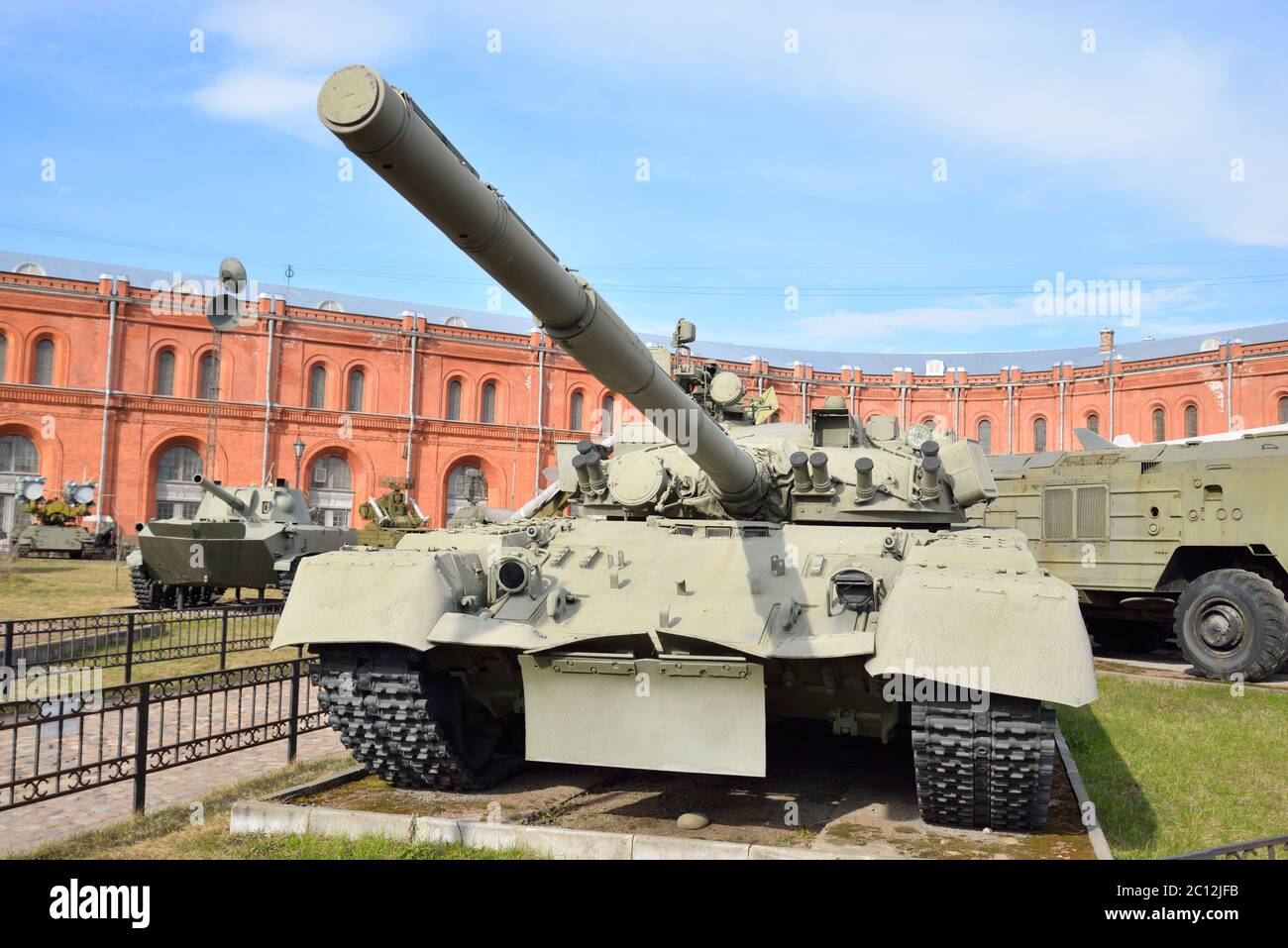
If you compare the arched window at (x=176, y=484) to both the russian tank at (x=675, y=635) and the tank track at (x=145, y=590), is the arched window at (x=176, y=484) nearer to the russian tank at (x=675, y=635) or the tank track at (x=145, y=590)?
the tank track at (x=145, y=590)

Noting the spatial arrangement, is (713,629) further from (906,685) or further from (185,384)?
(185,384)

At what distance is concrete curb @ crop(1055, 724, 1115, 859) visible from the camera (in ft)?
18.8

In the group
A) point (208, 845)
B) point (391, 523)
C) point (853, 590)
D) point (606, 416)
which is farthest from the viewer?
point (606, 416)

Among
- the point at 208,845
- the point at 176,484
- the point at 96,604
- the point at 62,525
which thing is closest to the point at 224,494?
the point at 96,604

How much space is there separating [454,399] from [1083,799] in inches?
1617

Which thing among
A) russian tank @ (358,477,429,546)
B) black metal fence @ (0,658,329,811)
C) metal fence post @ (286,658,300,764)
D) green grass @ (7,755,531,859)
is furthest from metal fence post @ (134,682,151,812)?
russian tank @ (358,477,429,546)

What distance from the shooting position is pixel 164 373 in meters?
41.8

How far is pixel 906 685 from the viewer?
570cm

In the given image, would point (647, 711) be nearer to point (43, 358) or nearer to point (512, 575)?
point (512, 575)

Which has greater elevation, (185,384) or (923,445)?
(185,384)

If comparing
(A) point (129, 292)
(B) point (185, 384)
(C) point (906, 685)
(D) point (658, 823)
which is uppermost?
(A) point (129, 292)

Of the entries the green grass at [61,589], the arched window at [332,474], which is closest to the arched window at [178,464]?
the arched window at [332,474]

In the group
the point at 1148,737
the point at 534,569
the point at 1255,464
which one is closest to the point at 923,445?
the point at 534,569
